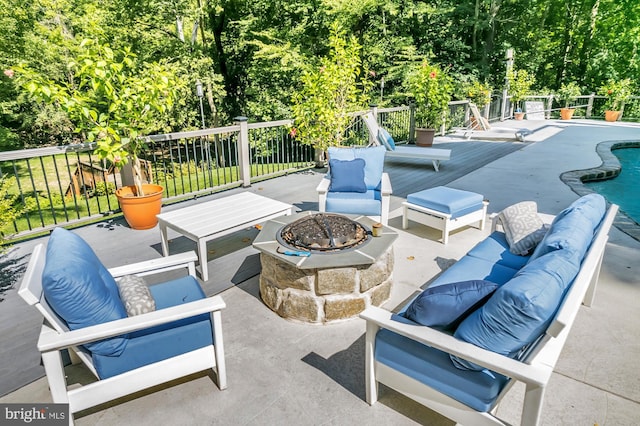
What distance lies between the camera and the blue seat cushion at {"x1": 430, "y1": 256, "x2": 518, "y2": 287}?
8.52ft

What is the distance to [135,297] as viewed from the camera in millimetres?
2234

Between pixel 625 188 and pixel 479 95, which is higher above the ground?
pixel 479 95

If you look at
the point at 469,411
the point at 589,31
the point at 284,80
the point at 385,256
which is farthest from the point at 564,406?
the point at 589,31

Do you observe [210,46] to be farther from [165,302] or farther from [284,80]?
[165,302]

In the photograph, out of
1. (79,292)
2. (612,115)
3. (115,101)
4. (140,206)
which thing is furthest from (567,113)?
(79,292)

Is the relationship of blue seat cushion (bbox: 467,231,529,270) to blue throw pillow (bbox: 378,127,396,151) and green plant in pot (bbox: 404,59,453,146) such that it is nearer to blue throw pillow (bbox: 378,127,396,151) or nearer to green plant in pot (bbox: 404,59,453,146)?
blue throw pillow (bbox: 378,127,396,151)

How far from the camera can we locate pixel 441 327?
191cm

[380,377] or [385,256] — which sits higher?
[385,256]

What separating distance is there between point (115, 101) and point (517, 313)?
13.6 ft

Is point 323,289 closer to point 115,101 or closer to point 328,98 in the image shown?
point 115,101

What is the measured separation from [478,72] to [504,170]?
33.7ft

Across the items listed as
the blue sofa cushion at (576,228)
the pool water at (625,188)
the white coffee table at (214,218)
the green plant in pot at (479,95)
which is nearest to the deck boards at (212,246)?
the white coffee table at (214,218)

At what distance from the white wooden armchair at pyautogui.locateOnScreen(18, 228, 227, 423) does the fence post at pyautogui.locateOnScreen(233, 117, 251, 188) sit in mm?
4281

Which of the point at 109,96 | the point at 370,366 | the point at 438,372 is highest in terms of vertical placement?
the point at 109,96
